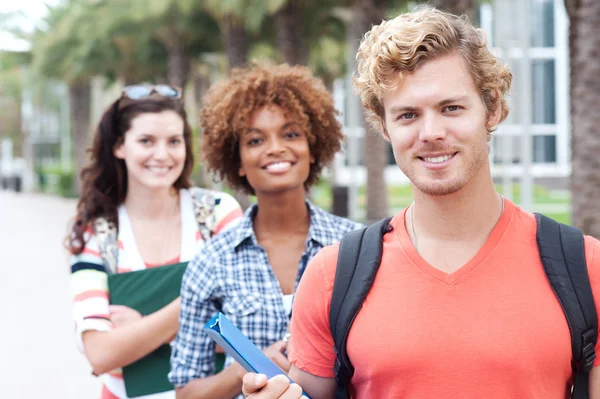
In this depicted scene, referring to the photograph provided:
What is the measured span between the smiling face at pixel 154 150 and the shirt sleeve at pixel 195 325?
2.73 ft

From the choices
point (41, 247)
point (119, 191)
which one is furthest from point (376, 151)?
point (119, 191)

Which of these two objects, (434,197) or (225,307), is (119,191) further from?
(434,197)

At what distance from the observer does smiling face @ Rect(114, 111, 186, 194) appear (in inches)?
137

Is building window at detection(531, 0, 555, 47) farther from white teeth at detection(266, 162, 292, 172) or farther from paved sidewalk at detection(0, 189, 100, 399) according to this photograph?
white teeth at detection(266, 162, 292, 172)

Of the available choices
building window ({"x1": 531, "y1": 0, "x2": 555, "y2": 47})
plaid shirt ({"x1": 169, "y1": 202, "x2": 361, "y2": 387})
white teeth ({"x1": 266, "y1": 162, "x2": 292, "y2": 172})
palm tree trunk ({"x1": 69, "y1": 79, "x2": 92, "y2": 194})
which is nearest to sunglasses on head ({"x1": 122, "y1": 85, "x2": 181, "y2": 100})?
white teeth ({"x1": 266, "y1": 162, "x2": 292, "y2": 172})

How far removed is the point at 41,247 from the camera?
18.2 metres

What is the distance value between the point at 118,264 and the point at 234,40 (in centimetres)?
1836

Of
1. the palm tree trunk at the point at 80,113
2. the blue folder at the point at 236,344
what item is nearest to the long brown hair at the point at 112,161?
the blue folder at the point at 236,344

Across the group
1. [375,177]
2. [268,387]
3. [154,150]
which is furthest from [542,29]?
[268,387]

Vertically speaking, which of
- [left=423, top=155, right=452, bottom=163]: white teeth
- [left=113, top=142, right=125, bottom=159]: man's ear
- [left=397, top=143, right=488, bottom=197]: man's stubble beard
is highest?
[left=113, top=142, right=125, bottom=159]: man's ear

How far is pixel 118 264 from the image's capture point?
3271 mm

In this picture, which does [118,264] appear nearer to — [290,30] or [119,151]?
[119,151]

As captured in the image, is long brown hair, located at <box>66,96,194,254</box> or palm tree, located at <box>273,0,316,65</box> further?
palm tree, located at <box>273,0,316,65</box>

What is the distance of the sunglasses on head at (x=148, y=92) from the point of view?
11.9 ft
